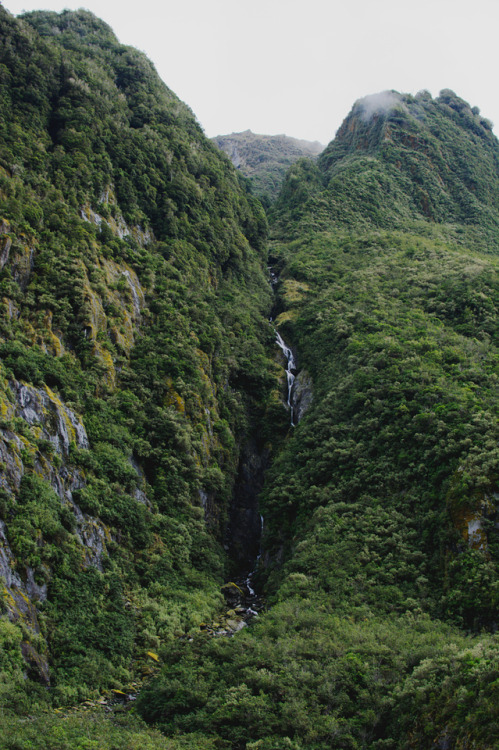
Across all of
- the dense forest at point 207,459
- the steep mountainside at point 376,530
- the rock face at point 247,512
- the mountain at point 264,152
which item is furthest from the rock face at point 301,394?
the mountain at point 264,152

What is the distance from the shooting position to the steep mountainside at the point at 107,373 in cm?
1889

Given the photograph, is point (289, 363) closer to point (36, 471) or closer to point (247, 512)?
point (247, 512)

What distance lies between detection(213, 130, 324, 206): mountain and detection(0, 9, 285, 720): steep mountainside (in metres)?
84.0

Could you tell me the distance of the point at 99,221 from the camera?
3734cm

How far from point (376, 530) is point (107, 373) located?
17871 millimetres

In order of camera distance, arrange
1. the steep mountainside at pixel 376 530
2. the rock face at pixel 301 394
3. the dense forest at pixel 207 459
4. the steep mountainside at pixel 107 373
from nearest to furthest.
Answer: the steep mountainside at pixel 376 530 → the dense forest at pixel 207 459 → the steep mountainside at pixel 107 373 → the rock face at pixel 301 394

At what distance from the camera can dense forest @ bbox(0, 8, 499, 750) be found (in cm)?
1596

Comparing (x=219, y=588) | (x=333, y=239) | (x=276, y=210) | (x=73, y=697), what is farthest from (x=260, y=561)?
(x=276, y=210)

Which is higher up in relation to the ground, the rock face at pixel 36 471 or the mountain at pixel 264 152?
the mountain at pixel 264 152

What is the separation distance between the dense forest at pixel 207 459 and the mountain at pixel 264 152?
261 feet

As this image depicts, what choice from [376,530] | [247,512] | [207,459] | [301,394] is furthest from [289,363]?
[376,530]

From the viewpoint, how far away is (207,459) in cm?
3438

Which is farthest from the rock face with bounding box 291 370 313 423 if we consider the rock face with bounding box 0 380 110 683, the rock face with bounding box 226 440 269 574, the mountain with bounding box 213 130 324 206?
the mountain with bounding box 213 130 324 206

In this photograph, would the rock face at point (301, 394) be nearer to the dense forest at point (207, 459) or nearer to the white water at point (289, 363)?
the dense forest at point (207, 459)
